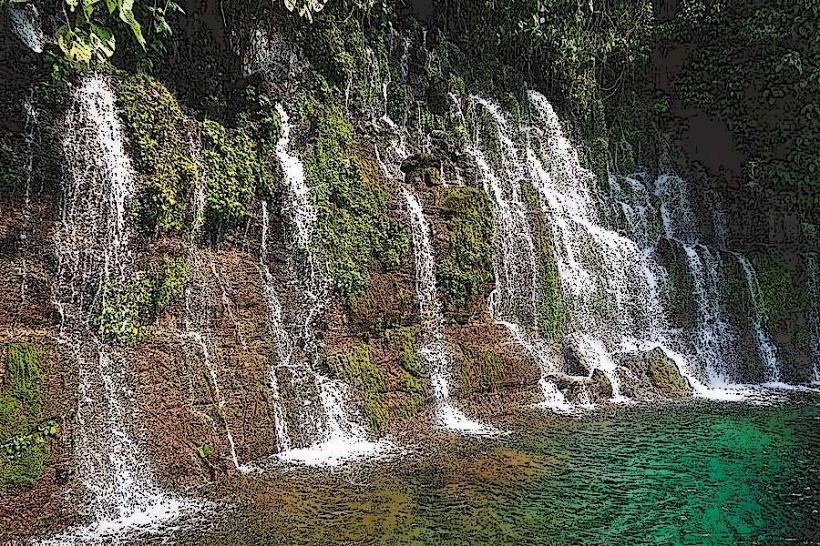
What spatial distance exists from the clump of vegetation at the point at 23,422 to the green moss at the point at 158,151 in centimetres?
235

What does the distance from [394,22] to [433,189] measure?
19.6 feet

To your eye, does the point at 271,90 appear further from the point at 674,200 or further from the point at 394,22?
the point at 674,200

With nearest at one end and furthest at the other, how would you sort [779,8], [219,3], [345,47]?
[219,3] → [345,47] → [779,8]

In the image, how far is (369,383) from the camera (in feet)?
33.6

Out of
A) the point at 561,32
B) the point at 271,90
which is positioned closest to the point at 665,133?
the point at 561,32

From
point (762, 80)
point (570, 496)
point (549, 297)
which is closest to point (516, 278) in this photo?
point (549, 297)

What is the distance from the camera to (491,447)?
9344 millimetres

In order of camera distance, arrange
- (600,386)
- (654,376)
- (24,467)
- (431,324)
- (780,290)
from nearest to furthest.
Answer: (24,467) < (431,324) < (600,386) < (654,376) < (780,290)

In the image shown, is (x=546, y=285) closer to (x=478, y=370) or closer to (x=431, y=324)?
(x=478, y=370)

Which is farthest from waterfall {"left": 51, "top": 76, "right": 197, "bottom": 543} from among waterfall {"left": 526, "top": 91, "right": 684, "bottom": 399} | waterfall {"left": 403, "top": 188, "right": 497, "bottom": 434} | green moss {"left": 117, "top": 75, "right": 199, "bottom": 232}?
waterfall {"left": 526, "top": 91, "right": 684, "bottom": 399}

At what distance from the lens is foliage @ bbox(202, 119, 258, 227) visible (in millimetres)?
9578

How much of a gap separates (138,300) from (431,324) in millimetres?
5094

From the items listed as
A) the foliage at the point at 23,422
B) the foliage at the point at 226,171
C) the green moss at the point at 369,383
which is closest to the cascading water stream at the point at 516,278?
the green moss at the point at 369,383

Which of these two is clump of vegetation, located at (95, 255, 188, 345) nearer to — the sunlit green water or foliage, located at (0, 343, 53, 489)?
foliage, located at (0, 343, 53, 489)
